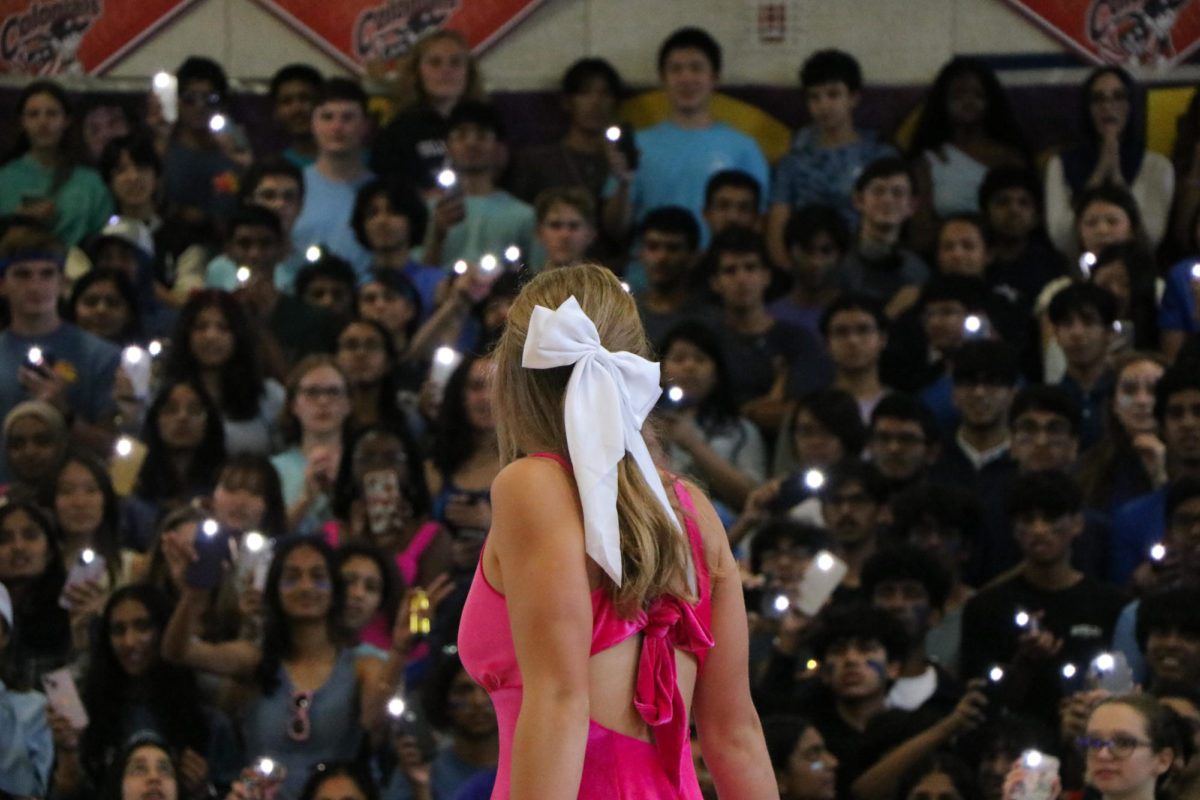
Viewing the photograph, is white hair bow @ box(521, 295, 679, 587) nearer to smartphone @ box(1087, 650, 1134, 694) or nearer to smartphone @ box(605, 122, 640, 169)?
smartphone @ box(1087, 650, 1134, 694)

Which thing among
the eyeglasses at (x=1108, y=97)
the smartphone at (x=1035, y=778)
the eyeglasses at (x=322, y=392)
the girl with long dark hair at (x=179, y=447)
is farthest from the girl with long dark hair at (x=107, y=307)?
the smartphone at (x=1035, y=778)

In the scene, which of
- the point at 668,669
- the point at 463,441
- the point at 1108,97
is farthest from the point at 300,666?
the point at 1108,97

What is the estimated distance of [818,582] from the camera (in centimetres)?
565

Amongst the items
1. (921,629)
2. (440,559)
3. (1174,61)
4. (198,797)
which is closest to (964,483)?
(921,629)

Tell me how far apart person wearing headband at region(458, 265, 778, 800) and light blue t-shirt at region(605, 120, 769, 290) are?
5.34 meters

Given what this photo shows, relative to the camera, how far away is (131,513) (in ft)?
21.4

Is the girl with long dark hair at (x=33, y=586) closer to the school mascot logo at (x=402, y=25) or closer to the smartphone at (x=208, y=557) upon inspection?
the smartphone at (x=208, y=557)

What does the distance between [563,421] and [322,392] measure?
4027mm

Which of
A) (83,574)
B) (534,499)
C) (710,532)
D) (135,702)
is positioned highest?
(534,499)

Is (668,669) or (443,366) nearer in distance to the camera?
(668,669)

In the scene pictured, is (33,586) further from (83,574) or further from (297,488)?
(297,488)

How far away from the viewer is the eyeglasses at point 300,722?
5.68m

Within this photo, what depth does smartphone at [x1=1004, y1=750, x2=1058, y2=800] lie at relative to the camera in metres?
4.79

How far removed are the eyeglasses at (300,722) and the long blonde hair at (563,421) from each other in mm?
3061
